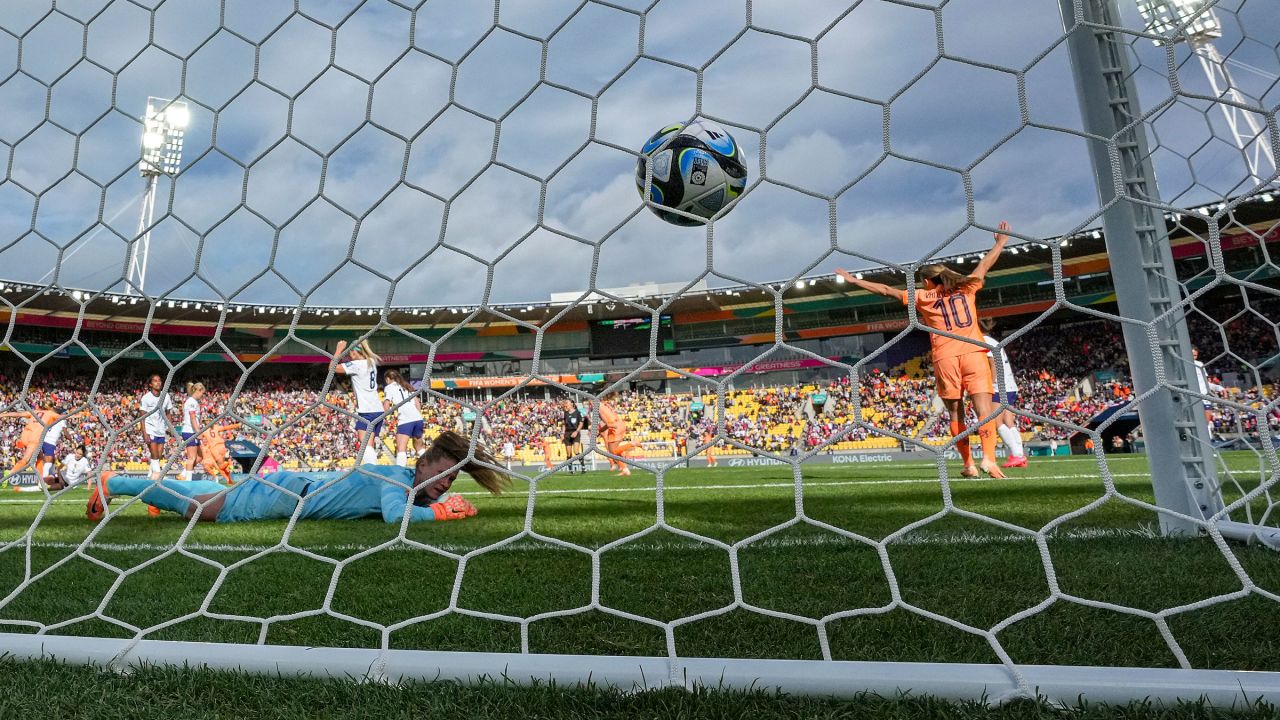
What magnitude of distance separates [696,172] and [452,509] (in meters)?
2.43

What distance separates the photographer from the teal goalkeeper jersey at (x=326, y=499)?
3.96 m

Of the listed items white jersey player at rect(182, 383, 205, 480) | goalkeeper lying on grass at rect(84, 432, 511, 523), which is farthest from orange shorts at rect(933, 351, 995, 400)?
white jersey player at rect(182, 383, 205, 480)

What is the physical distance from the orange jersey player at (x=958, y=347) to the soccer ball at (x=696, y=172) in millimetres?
1561

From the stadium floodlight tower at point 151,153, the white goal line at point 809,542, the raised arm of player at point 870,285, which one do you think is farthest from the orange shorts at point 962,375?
the stadium floodlight tower at point 151,153

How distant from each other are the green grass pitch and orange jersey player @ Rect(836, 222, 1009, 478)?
4.50 ft

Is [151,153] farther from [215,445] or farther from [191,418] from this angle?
[215,445]

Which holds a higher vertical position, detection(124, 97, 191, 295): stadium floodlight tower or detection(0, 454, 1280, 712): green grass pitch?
detection(124, 97, 191, 295): stadium floodlight tower

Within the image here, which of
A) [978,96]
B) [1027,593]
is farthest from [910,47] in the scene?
[1027,593]

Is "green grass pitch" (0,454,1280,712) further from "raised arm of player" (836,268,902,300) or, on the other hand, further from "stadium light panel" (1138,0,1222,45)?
"stadium light panel" (1138,0,1222,45)

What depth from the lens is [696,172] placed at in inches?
102

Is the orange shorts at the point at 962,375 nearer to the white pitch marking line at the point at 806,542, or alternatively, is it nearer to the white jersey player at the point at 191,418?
the white pitch marking line at the point at 806,542

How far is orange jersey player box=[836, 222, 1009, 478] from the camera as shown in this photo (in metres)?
4.16

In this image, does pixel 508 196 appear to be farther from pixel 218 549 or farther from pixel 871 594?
pixel 218 549

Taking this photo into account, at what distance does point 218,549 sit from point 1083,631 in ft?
9.98
